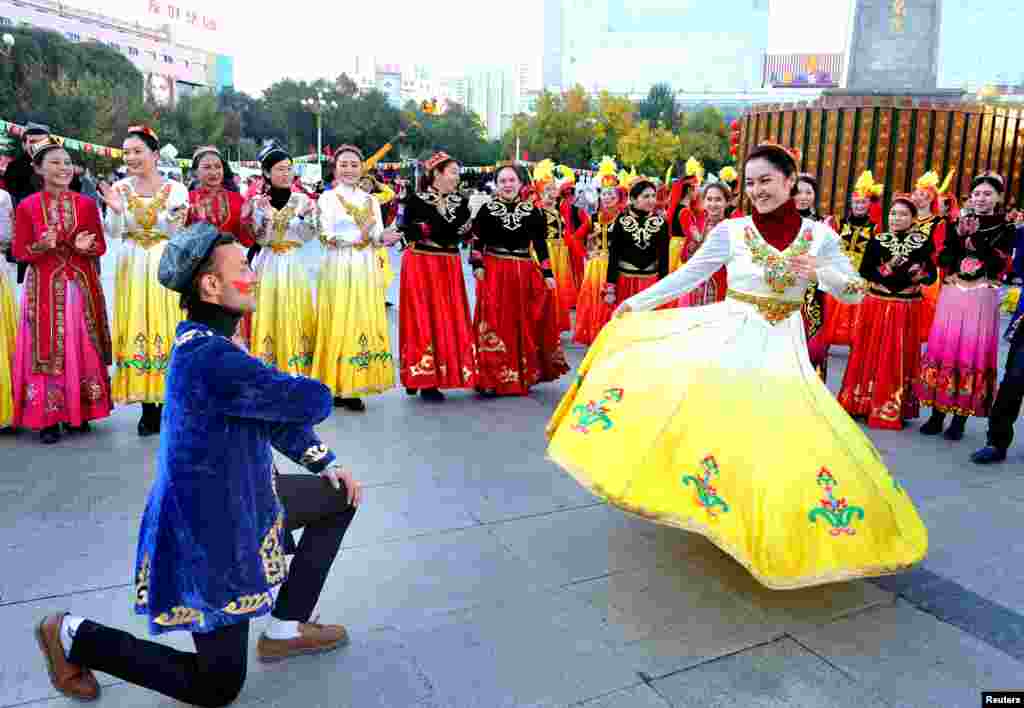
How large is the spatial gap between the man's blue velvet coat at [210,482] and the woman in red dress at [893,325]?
513cm

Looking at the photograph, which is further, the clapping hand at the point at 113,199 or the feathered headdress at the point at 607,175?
the feathered headdress at the point at 607,175

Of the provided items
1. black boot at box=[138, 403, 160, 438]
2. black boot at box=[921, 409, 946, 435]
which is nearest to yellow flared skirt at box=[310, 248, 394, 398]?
black boot at box=[138, 403, 160, 438]

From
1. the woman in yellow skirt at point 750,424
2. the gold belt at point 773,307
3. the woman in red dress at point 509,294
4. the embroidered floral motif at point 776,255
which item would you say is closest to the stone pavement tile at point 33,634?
the woman in yellow skirt at point 750,424

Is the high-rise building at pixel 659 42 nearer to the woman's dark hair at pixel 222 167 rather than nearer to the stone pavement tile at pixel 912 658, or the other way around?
the woman's dark hair at pixel 222 167

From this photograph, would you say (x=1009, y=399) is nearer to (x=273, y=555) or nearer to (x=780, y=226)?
(x=780, y=226)

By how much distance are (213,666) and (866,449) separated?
2599mm

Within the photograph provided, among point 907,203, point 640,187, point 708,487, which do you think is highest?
point 640,187

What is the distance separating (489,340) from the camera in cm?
679

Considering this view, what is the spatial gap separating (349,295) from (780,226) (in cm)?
351

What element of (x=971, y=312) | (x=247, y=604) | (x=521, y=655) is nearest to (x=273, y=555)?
(x=247, y=604)

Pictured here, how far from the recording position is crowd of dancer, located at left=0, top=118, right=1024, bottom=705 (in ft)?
7.91

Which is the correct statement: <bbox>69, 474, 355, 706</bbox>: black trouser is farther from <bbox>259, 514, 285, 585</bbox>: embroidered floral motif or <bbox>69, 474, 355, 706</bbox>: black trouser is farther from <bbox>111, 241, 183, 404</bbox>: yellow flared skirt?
<bbox>111, 241, 183, 404</bbox>: yellow flared skirt

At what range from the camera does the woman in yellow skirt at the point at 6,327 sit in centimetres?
535

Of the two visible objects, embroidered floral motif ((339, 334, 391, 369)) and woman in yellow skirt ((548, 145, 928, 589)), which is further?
embroidered floral motif ((339, 334, 391, 369))
